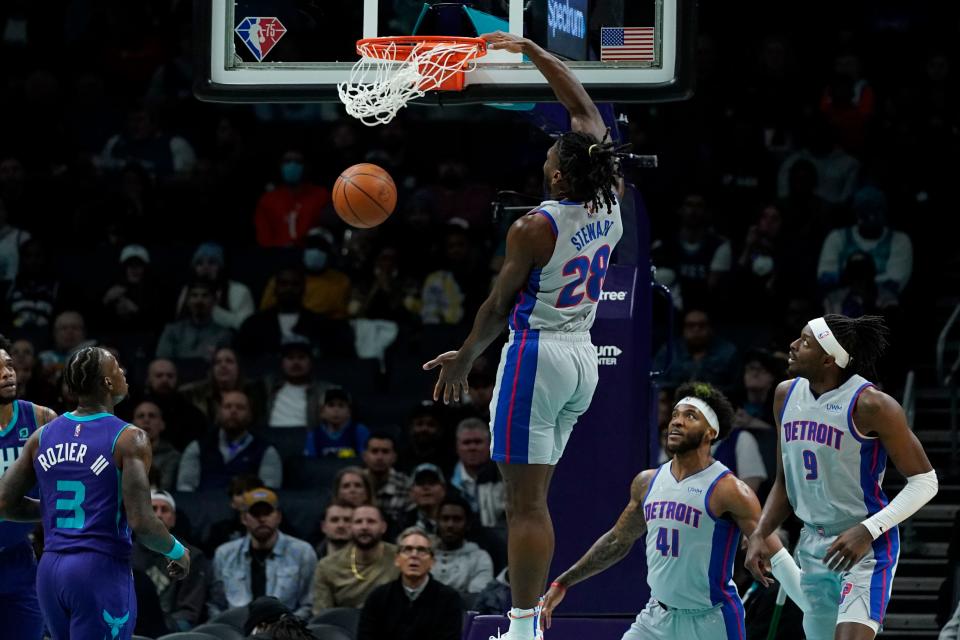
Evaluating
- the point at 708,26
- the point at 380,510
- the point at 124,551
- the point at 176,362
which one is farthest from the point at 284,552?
the point at 708,26

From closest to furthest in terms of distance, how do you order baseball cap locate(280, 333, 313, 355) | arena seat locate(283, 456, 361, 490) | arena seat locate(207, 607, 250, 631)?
arena seat locate(207, 607, 250, 631), arena seat locate(283, 456, 361, 490), baseball cap locate(280, 333, 313, 355)

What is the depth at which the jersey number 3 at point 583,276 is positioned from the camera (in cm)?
694

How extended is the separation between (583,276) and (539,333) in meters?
0.29

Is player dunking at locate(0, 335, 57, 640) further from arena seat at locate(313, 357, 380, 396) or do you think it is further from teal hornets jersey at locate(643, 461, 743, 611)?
arena seat at locate(313, 357, 380, 396)

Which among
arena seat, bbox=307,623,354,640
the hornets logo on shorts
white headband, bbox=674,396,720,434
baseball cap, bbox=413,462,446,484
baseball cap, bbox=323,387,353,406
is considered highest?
the hornets logo on shorts

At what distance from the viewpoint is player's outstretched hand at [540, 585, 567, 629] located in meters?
7.34

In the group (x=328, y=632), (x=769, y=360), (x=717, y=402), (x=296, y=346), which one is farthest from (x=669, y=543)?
(x=296, y=346)

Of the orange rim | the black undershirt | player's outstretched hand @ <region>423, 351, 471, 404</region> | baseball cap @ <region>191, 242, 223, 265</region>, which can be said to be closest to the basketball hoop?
the orange rim

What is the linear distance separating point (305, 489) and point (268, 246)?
316 cm

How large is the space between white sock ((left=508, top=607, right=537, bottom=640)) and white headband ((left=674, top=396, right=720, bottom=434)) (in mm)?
1386

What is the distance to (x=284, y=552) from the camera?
36.4 ft

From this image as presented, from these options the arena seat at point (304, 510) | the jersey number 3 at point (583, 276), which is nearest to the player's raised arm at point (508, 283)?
the jersey number 3 at point (583, 276)

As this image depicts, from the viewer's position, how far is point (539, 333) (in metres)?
→ 6.98

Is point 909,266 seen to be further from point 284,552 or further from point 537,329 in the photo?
point 537,329
